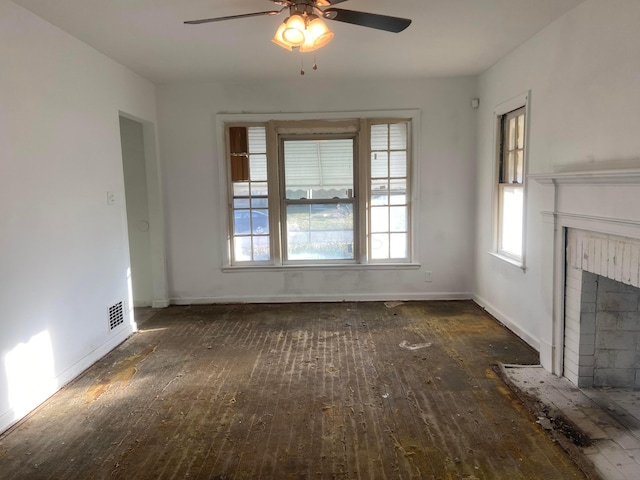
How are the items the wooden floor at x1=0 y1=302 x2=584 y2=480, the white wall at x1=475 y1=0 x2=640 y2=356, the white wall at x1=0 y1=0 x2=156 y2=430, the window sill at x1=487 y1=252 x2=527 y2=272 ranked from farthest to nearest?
the window sill at x1=487 y1=252 x2=527 y2=272 → the white wall at x1=0 y1=0 x2=156 y2=430 → the white wall at x1=475 y1=0 x2=640 y2=356 → the wooden floor at x1=0 y1=302 x2=584 y2=480

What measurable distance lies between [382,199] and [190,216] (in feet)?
7.88

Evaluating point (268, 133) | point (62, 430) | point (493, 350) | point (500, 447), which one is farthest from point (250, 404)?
point (268, 133)

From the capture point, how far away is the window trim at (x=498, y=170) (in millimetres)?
3768

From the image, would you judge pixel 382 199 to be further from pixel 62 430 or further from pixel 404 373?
pixel 62 430

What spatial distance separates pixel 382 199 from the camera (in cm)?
523

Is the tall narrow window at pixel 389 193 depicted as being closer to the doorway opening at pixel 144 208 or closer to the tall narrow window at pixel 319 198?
the tall narrow window at pixel 319 198

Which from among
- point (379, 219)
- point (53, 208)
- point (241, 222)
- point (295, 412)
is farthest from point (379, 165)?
Answer: point (53, 208)

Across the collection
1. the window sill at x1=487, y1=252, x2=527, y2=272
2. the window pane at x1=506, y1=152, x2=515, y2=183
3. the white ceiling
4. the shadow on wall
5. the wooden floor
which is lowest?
the wooden floor

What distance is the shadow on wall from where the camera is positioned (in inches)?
105

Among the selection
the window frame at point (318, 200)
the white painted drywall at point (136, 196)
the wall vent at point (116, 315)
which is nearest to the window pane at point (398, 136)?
the window frame at point (318, 200)

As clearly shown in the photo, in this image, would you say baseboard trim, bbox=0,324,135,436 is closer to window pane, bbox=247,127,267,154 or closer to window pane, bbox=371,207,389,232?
window pane, bbox=247,127,267,154

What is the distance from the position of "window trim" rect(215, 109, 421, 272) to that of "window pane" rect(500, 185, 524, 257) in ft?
3.35

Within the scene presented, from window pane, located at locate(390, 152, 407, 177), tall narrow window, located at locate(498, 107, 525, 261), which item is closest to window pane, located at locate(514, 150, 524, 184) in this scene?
tall narrow window, located at locate(498, 107, 525, 261)

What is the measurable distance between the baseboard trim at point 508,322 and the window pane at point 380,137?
7.15 ft
